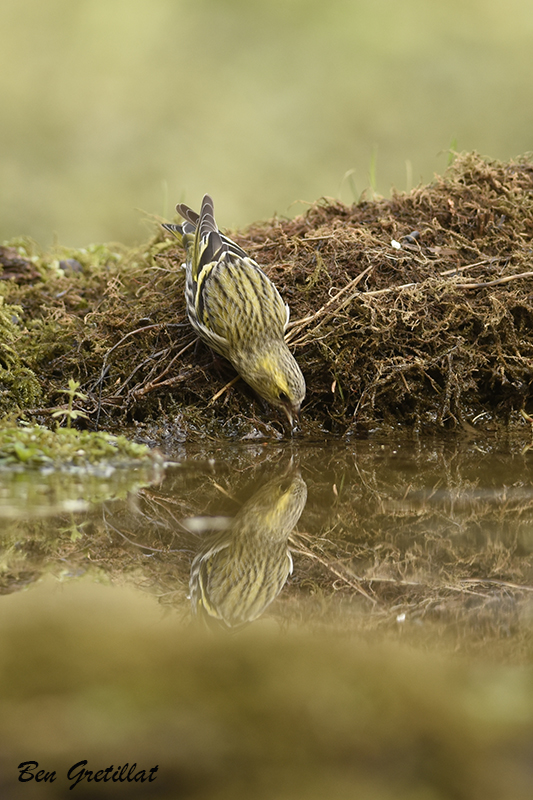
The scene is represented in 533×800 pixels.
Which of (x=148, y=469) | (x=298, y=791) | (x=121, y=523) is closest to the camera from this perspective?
(x=298, y=791)

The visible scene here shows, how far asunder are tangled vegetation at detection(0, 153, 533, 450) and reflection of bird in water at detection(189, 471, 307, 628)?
1.66m

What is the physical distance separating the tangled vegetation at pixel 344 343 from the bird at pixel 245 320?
0.95 ft

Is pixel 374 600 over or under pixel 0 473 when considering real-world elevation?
under

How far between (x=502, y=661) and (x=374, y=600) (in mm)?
480

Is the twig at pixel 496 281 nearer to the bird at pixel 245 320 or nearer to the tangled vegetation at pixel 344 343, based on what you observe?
the tangled vegetation at pixel 344 343

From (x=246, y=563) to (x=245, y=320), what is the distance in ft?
8.20

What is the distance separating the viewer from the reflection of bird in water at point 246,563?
80.6 inches

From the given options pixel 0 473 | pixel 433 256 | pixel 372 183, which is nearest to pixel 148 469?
pixel 0 473

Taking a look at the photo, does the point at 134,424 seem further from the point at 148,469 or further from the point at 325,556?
the point at 325,556

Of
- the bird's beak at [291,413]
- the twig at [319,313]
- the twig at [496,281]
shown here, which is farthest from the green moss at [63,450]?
the twig at [496,281]

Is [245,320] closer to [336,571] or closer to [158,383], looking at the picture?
[158,383]

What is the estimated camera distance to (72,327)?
5.46 meters

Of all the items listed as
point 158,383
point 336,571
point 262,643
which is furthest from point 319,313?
point 262,643

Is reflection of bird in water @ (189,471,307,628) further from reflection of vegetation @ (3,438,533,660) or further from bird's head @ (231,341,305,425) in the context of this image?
bird's head @ (231,341,305,425)
